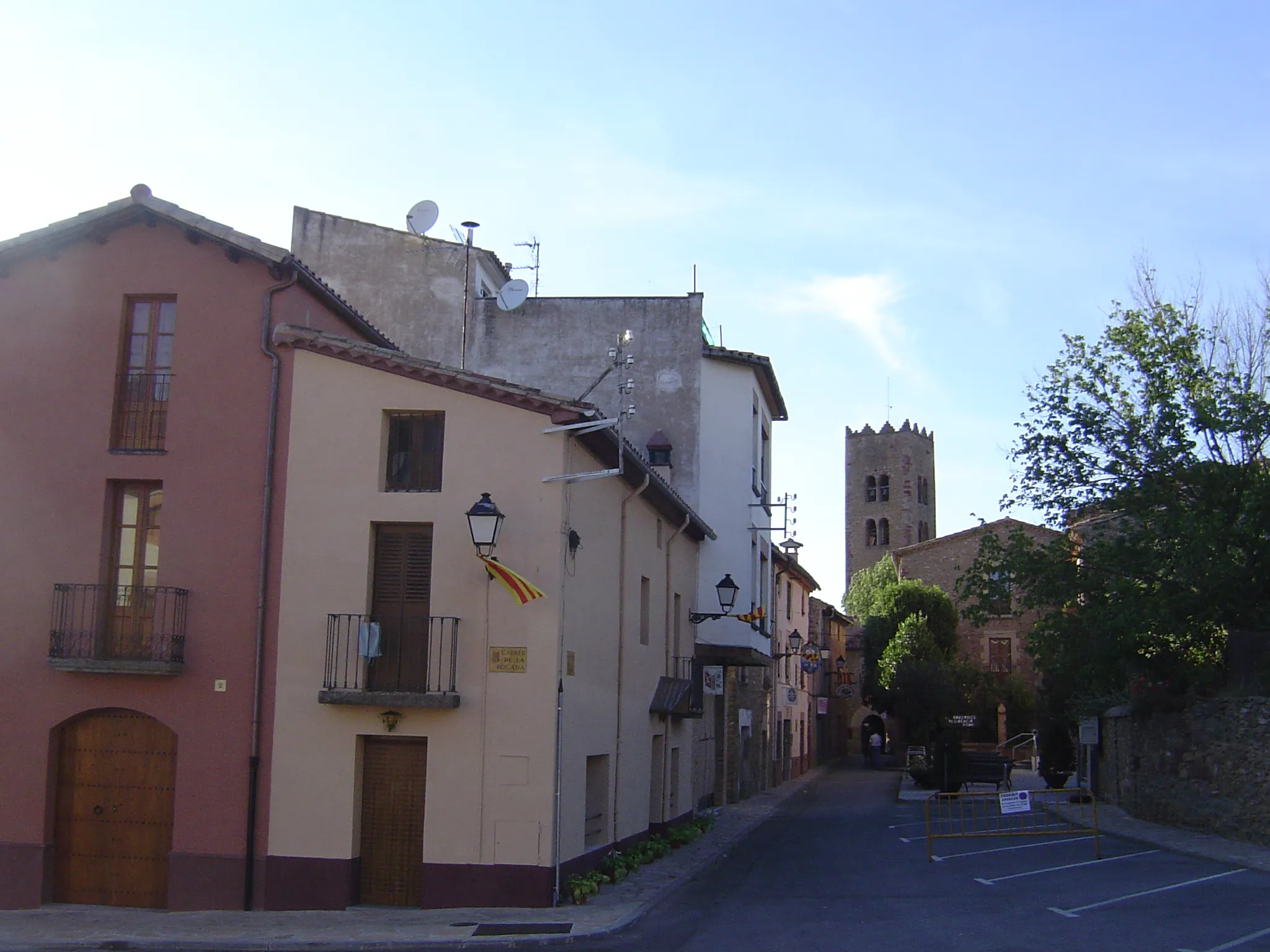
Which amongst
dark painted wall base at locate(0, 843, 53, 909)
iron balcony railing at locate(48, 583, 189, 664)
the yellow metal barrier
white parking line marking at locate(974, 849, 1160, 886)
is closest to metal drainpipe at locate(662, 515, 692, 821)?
the yellow metal barrier

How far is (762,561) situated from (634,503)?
1175cm

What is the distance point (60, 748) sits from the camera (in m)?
15.0

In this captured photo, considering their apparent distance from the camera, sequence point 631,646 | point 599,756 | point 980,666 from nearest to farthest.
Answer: point 599,756 < point 631,646 < point 980,666

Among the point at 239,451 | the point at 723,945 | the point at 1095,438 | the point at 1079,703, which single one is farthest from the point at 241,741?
the point at 1079,703

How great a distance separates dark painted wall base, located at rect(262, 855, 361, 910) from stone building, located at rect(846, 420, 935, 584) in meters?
83.0

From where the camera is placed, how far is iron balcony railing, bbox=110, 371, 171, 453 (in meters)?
15.5

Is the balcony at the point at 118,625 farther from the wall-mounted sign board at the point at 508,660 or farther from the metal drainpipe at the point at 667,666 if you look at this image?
the metal drainpipe at the point at 667,666

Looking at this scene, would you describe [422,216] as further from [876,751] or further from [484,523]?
[876,751]

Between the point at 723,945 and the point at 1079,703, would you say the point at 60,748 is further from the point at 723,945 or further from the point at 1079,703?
the point at 1079,703

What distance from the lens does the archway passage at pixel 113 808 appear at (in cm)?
1479

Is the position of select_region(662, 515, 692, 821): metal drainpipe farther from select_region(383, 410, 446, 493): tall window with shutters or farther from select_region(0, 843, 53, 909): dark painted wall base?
select_region(0, 843, 53, 909): dark painted wall base

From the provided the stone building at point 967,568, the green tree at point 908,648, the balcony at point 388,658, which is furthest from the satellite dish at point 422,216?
the stone building at point 967,568

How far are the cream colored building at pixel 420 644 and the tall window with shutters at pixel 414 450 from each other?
0.07 feet

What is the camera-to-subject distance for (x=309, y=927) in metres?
13.2
